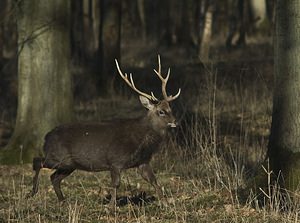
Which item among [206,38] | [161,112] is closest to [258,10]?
[206,38]

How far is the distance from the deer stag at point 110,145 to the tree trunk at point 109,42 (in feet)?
35.2

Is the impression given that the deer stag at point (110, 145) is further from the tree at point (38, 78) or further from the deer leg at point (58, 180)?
the tree at point (38, 78)

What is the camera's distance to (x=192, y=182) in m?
10.5

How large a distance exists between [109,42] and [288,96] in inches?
500

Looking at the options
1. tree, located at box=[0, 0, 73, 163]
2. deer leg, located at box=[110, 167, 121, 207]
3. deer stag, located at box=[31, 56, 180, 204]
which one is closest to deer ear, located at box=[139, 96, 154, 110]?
deer stag, located at box=[31, 56, 180, 204]

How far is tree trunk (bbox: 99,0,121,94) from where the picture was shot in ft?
69.5

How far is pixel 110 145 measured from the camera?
396 inches

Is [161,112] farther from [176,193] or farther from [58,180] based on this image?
[58,180]

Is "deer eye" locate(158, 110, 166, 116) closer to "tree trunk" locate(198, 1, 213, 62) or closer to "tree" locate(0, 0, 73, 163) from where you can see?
"tree" locate(0, 0, 73, 163)

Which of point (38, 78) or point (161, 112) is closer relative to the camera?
point (161, 112)

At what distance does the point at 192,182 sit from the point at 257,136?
4677 mm

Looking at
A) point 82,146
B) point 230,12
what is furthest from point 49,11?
point 230,12

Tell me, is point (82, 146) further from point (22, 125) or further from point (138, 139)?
point (22, 125)

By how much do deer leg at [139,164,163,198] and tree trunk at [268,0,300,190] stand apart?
148 cm
